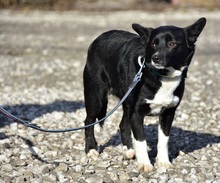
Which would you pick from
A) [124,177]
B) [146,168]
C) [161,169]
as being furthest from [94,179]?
[161,169]

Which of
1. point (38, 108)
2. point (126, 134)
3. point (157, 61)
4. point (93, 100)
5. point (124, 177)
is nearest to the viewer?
point (157, 61)

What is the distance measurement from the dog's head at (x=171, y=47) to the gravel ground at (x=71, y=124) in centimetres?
124

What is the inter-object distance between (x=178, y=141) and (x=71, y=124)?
1.95m

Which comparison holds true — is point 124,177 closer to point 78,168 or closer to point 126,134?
point 78,168

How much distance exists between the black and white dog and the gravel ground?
0.34 meters

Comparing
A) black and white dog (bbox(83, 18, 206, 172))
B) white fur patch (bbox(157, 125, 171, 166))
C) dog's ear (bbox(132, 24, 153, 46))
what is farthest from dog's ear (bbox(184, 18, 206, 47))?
white fur patch (bbox(157, 125, 171, 166))

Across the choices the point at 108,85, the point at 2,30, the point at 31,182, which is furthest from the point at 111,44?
the point at 2,30

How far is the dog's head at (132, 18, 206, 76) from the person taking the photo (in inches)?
217

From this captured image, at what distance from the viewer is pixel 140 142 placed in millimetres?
5922

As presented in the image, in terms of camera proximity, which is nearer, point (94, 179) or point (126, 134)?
point (94, 179)

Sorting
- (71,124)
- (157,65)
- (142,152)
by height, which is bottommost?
(71,124)

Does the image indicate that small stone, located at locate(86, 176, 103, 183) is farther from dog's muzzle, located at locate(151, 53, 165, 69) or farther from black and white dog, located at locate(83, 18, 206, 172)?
dog's muzzle, located at locate(151, 53, 165, 69)

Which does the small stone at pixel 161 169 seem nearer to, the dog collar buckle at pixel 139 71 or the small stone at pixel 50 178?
the dog collar buckle at pixel 139 71

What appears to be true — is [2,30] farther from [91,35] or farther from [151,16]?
[151,16]
